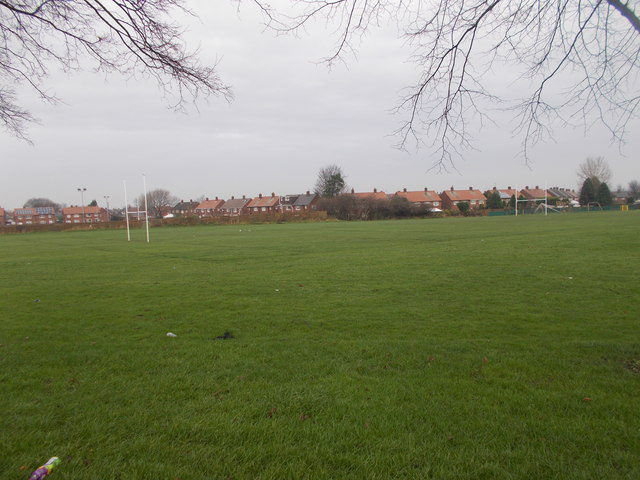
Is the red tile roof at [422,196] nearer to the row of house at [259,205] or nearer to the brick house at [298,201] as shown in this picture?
the row of house at [259,205]

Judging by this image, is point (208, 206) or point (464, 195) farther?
point (208, 206)

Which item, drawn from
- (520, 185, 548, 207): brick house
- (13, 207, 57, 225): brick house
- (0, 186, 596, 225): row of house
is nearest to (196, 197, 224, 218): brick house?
(0, 186, 596, 225): row of house

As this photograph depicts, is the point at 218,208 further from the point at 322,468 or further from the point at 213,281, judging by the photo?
the point at 322,468

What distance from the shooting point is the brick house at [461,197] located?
373 feet

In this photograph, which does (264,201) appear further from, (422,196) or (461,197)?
(461,197)

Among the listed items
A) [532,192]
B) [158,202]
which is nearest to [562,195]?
[532,192]

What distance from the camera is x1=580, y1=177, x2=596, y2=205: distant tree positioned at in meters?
95.8

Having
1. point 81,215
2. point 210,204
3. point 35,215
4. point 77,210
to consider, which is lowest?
point 81,215

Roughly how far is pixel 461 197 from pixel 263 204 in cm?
5695

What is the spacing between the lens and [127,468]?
290cm

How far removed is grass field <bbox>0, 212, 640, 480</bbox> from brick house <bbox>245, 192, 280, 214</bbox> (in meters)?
113

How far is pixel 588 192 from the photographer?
96.2 m

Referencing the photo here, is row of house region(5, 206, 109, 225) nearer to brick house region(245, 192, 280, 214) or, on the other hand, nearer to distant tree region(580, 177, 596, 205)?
brick house region(245, 192, 280, 214)

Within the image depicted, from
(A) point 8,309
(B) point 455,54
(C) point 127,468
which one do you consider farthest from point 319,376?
(A) point 8,309
